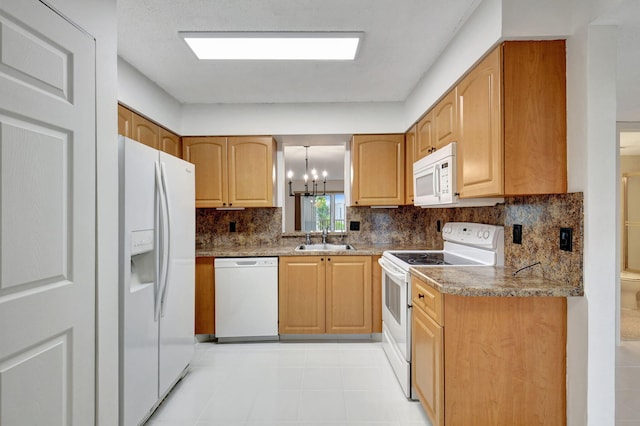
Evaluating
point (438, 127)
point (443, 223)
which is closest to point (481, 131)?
point (438, 127)

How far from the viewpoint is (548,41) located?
63.0 inches

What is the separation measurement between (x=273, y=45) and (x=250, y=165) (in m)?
1.38

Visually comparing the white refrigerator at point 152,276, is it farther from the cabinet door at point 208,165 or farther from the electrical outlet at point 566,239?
the electrical outlet at point 566,239

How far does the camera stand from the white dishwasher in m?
3.04

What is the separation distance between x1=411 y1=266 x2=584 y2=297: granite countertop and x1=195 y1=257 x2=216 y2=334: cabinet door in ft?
6.42

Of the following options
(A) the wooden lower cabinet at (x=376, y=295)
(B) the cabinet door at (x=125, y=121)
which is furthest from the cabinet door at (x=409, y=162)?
(B) the cabinet door at (x=125, y=121)

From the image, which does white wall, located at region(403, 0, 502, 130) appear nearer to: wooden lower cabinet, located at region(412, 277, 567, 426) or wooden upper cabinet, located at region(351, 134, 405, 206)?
wooden upper cabinet, located at region(351, 134, 405, 206)

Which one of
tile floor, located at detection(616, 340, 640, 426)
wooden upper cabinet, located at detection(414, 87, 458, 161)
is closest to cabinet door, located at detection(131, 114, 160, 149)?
wooden upper cabinet, located at detection(414, 87, 458, 161)

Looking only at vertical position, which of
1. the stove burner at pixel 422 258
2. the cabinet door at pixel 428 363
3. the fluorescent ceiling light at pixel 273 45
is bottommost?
the cabinet door at pixel 428 363

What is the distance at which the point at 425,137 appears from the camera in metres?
2.71

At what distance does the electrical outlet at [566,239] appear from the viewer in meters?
1.55

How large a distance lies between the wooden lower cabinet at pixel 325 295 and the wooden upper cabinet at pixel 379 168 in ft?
2.21

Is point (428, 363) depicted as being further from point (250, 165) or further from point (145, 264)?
point (250, 165)

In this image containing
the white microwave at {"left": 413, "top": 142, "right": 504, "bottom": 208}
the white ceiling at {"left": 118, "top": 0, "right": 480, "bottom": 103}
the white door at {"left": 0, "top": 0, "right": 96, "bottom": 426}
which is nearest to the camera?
the white door at {"left": 0, "top": 0, "right": 96, "bottom": 426}
